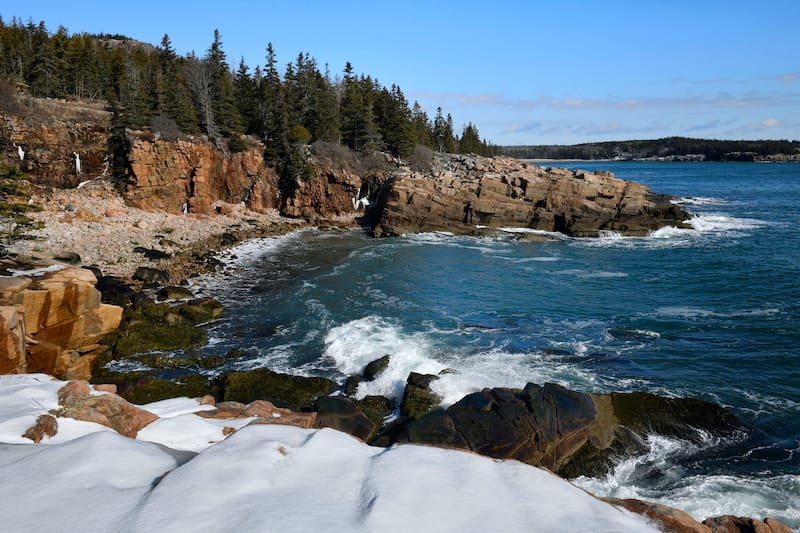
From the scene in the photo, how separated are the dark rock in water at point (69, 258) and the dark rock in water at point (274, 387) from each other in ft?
50.6

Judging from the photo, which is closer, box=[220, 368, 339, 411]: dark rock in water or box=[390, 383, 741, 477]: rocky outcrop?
box=[390, 383, 741, 477]: rocky outcrop

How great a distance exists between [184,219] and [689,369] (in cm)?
3777

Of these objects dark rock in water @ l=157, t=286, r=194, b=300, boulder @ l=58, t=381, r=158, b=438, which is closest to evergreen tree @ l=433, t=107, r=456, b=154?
dark rock in water @ l=157, t=286, r=194, b=300

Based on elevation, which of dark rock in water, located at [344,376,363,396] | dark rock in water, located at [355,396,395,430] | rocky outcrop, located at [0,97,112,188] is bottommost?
dark rock in water, located at [355,396,395,430]

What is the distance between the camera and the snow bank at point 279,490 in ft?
16.3

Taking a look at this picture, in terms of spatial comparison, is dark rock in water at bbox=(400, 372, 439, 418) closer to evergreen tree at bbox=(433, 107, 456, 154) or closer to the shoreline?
the shoreline

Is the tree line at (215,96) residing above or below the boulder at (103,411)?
above

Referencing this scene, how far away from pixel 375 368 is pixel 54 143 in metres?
39.6

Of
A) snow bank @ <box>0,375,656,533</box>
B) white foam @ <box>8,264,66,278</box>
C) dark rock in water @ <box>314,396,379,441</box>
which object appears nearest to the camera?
snow bank @ <box>0,375,656,533</box>

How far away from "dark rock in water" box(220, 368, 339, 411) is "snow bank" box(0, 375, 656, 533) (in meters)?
7.76

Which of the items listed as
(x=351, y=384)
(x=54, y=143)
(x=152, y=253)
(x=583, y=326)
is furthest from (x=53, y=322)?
(x=54, y=143)

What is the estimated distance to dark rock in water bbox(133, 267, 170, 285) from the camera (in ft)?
A: 87.3

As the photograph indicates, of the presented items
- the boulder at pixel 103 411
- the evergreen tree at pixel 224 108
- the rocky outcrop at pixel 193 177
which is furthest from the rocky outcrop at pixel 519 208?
the boulder at pixel 103 411

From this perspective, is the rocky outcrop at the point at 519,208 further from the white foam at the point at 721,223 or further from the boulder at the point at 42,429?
the boulder at the point at 42,429
